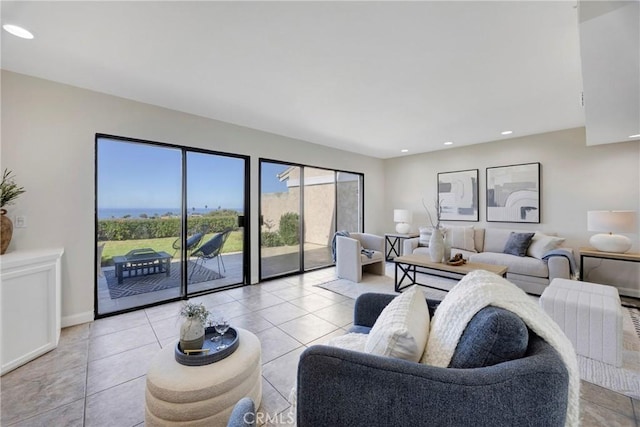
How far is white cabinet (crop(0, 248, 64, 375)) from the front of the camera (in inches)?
78.4

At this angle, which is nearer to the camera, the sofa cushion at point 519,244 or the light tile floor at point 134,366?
the light tile floor at point 134,366

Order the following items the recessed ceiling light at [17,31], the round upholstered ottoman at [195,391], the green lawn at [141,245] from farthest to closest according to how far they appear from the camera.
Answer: the green lawn at [141,245], the recessed ceiling light at [17,31], the round upholstered ottoman at [195,391]

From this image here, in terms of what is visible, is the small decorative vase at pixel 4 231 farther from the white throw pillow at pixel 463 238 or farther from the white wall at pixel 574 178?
the white wall at pixel 574 178

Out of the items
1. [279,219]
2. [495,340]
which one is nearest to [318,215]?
[279,219]

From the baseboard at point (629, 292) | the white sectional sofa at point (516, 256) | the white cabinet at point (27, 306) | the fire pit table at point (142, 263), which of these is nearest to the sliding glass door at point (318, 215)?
the white sectional sofa at point (516, 256)

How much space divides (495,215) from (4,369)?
6.57 meters

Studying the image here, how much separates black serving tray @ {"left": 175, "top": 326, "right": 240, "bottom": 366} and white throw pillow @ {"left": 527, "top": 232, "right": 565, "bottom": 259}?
14.5ft

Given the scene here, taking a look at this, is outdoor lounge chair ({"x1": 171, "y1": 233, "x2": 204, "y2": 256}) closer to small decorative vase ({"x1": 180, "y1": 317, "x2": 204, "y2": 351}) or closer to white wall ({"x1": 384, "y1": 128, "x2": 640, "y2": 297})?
small decorative vase ({"x1": 180, "y1": 317, "x2": 204, "y2": 351})

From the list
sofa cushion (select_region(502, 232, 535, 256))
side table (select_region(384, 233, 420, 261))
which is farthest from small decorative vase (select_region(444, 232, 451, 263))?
side table (select_region(384, 233, 420, 261))

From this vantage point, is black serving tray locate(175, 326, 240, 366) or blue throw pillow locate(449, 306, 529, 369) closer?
blue throw pillow locate(449, 306, 529, 369)

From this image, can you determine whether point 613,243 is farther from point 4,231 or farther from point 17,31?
point 4,231

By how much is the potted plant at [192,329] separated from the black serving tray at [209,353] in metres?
0.05

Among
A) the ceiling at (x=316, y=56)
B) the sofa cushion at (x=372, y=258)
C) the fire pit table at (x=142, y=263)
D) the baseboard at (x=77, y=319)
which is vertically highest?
the ceiling at (x=316, y=56)

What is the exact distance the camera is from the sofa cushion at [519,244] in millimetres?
4066
